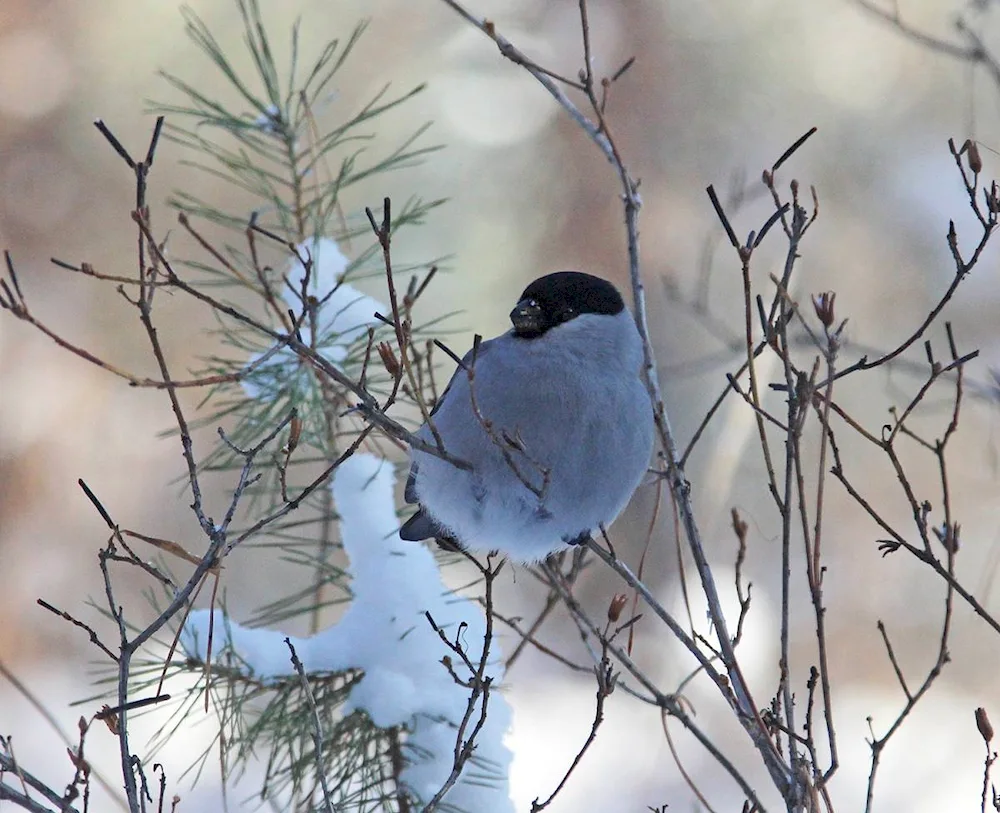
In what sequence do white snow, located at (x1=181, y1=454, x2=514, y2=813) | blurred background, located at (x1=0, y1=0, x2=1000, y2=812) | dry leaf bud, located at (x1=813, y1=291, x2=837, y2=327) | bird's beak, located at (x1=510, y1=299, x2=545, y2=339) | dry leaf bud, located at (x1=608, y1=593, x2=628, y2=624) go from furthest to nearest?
blurred background, located at (x1=0, y1=0, x2=1000, y2=812), bird's beak, located at (x1=510, y1=299, x2=545, y2=339), white snow, located at (x1=181, y1=454, x2=514, y2=813), dry leaf bud, located at (x1=608, y1=593, x2=628, y2=624), dry leaf bud, located at (x1=813, y1=291, x2=837, y2=327)

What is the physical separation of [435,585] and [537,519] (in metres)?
0.21

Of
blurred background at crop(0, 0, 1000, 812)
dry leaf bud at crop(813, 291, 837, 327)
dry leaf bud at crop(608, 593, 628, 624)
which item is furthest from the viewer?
blurred background at crop(0, 0, 1000, 812)

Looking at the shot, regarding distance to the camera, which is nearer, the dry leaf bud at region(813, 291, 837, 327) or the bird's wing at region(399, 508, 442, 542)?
the dry leaf bud at region(813, 291, 837, 327)

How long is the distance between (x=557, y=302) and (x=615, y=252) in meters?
3.91

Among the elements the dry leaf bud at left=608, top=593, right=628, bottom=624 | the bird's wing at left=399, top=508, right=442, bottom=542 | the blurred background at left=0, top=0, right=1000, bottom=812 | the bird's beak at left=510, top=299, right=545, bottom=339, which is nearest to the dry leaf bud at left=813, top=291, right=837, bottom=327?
the dry leaf bud at left=608, top=593, right=628, bottom=624

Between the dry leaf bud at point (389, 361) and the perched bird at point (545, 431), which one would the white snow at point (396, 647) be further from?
the dry leaf bud at point (389, 361)

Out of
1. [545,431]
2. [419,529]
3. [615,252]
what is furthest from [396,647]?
[615,252]

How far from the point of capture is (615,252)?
574 cm

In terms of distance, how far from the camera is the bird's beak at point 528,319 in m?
1.87

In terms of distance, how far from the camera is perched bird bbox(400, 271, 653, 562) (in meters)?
1.78

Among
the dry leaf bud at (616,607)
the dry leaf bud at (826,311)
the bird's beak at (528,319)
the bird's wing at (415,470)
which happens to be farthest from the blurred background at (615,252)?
the dry leaf bud at (826,311)

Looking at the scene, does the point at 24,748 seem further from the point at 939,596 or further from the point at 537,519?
the point at 939,596

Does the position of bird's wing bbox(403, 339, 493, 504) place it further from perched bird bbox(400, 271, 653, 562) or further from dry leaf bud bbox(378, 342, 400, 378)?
dry leaf bud bbox(378, 342, 400, 378)

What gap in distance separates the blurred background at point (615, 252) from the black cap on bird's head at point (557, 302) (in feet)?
10.4
